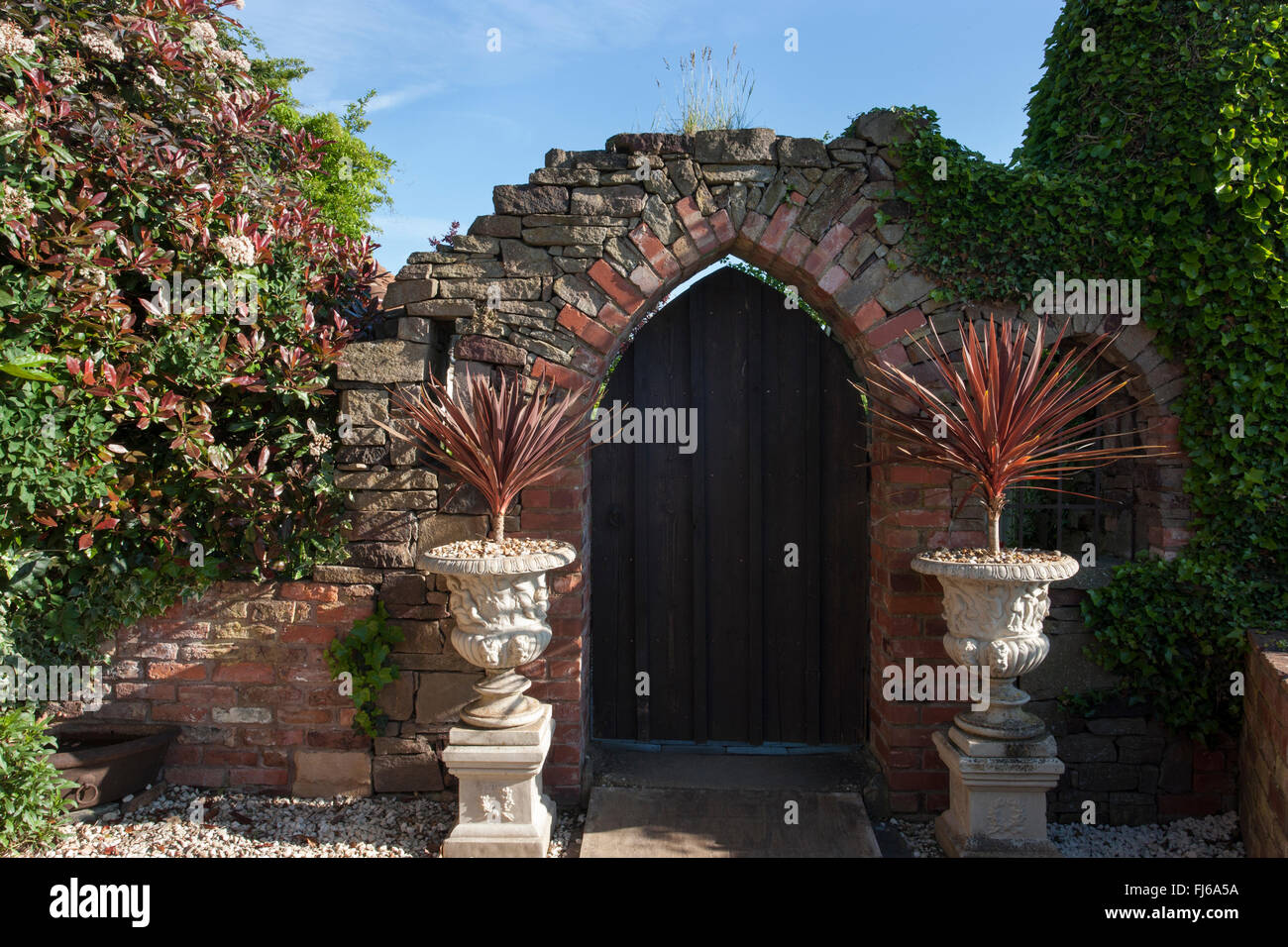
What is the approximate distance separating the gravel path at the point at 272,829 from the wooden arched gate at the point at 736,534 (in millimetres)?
992

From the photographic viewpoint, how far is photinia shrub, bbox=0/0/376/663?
3.07 meters

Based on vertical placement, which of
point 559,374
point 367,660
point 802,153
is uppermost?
point 802,153

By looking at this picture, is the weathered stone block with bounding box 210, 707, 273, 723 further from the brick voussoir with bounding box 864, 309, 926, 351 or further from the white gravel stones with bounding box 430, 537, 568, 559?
the brick voussoir with bounding box 864, 309, 926, 351

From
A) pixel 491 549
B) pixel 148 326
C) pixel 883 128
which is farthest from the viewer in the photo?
pixel 883 128

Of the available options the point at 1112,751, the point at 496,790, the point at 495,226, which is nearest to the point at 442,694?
the point at 496,790

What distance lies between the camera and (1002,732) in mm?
3035

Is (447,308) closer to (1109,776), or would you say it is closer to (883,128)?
(883,128)

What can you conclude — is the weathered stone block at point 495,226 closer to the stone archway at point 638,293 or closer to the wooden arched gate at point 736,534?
the stone archway at point 638,293

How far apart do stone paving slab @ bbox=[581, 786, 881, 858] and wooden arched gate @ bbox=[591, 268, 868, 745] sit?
1.75ft

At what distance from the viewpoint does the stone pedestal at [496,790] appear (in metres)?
3.02

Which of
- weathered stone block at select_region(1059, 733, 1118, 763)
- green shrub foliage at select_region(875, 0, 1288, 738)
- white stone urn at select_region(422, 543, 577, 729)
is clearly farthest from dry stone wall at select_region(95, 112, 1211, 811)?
weathered stone block at select_region(1059, 733, 1118, 763)

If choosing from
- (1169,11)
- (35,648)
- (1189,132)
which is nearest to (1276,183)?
(1189,132)

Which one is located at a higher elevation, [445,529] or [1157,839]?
[445,529]

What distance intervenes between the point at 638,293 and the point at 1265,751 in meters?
3.11
